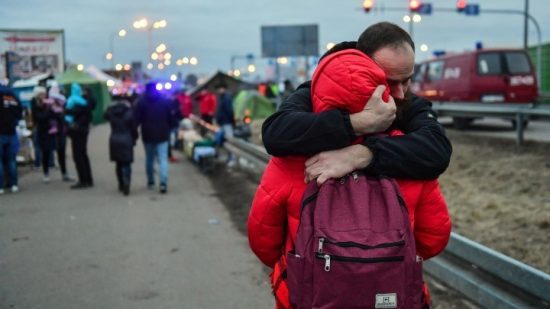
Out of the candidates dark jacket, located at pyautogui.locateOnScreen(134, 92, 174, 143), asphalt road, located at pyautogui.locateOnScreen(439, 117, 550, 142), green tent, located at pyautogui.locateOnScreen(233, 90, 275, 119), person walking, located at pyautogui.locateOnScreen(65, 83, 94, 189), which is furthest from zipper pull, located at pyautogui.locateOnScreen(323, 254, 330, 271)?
green tent, located at pyautogui.locateOnScreen(233, 90, 275, 119)

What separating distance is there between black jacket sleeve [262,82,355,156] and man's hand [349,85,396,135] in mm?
30

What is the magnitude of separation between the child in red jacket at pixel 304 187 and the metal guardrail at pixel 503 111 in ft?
29.0

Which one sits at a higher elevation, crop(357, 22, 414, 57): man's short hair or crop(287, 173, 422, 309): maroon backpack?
crop(357, 22, 414, 57): man's short hair

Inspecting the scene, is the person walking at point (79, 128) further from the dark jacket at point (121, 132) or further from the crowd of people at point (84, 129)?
the dark jacket at point (121, 132)

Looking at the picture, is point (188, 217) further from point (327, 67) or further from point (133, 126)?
point (327, 67)

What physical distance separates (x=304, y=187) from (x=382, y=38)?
58cm

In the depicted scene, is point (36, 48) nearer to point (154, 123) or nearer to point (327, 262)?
point (154, 123)

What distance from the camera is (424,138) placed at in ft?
6.82

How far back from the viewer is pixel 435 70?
66.5ft

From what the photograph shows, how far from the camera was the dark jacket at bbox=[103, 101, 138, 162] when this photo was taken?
10141mm

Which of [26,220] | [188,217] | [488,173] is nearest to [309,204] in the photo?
[188,217]

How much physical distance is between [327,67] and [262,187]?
494 mm

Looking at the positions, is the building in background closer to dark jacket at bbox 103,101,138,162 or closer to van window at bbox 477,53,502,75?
dark jacket at bbox 103,101,138,162

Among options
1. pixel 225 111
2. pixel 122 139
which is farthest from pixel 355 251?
pixel 225 111
